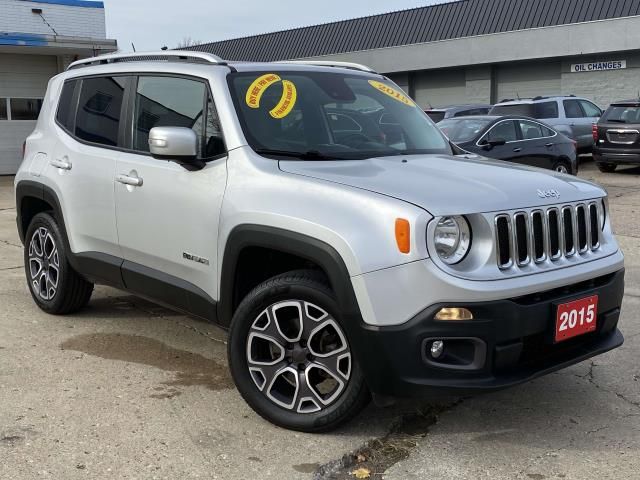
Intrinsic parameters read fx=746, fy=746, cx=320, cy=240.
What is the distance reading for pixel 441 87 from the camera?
34.0 meters

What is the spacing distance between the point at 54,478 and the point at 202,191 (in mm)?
1624

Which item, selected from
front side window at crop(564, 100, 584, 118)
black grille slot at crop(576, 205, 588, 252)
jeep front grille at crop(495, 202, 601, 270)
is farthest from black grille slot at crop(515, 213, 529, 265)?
front side window at crop(564, 100, 584, 118)

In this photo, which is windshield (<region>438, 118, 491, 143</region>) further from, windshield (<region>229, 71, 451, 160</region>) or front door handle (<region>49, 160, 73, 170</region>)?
front door handle (<region>49, 160, 73, 170</region>)

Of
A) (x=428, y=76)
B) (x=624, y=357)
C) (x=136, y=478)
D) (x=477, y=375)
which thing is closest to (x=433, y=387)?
(x=477, y=375)

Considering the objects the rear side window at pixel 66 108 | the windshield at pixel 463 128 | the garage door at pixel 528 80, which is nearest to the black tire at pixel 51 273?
the rear side window at pixel 66 108

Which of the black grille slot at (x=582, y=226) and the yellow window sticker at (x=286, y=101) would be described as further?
the yellow window sticker at (x=286, y=101)

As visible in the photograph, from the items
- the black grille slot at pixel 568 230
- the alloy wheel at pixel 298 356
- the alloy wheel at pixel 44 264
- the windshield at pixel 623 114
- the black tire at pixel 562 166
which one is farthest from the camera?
the windshield at pixel 623 114

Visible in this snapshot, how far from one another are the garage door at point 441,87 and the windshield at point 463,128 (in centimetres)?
2092

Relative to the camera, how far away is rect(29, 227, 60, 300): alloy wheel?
5.50 meters

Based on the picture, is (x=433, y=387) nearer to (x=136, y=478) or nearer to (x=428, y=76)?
(x=136, y=478)

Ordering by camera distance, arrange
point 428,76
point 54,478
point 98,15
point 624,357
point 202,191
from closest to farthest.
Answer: point 54,478 → point 202,191 → point 624,357 → point 98,15 → point 428,76

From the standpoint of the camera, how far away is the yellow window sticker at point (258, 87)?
419 centimetres

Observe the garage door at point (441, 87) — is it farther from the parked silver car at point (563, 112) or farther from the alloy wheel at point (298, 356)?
the alloy wheel at point (298, 356)

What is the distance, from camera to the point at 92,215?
489cm
